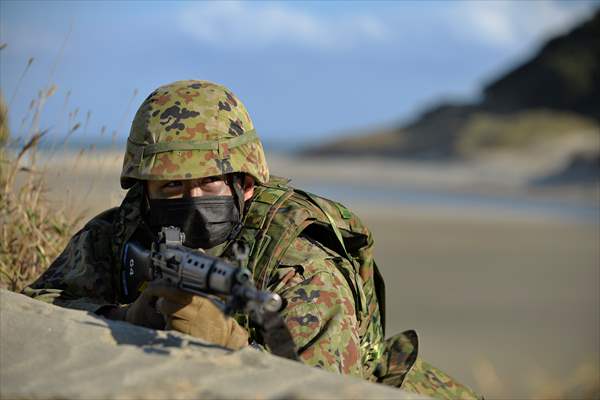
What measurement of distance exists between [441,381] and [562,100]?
34.8 meters

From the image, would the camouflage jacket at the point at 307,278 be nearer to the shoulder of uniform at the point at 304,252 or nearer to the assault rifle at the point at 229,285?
the shoulder of uniform at the point at 304,252

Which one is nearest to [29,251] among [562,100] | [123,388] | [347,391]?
[123,388]

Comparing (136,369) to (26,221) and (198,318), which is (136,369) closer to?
(198,318)

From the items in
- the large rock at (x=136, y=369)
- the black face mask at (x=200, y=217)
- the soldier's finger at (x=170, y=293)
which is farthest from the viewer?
the black face mask at (x=200, y=217)

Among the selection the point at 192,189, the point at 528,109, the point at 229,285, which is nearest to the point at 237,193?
the point at 192,189

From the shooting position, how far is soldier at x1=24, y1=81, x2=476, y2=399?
2.81 meters

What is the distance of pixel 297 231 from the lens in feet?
10.0

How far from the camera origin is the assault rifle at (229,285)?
7.80ft

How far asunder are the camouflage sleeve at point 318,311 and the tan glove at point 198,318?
0.21m

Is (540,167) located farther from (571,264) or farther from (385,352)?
(385,352)

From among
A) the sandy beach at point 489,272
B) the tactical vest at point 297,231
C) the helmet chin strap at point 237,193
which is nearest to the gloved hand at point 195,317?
the tactical vest at point 297,231

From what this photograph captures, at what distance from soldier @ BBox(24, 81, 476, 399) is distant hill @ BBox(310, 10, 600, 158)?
97.5ft

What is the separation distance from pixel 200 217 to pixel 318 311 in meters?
0.58

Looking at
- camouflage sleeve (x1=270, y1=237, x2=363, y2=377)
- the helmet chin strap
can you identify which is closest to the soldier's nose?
the helmet chin strap
